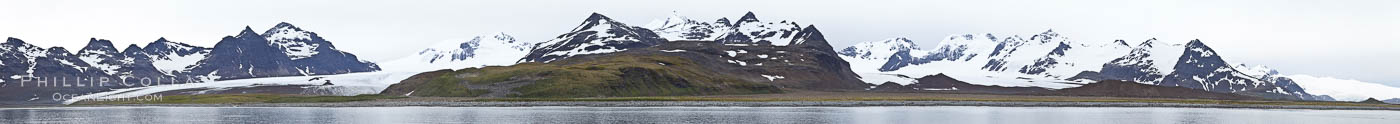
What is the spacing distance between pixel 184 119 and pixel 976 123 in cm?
8457

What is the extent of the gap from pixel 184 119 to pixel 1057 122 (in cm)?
9411

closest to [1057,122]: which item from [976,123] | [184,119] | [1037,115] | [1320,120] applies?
[976,123]

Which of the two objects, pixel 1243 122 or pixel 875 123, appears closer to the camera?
pixel 875 123

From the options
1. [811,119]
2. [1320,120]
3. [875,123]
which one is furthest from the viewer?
[1320,120]

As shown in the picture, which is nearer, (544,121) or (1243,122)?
(544,121)

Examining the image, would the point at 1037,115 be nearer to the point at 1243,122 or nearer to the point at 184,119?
the point at 1243,122

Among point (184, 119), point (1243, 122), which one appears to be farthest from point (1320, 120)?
point (184, 119)

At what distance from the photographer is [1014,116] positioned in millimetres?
168500

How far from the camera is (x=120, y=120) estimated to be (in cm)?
14838

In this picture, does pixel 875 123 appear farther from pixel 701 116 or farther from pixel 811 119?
pixel 701 116

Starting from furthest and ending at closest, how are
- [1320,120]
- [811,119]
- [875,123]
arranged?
[1320,120], [811,119], [875,123]

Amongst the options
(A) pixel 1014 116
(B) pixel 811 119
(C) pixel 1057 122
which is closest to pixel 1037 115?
(A) pixel 1014 116

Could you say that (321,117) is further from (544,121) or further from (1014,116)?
(1014,116)

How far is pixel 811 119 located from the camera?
503 feet
